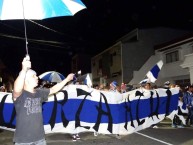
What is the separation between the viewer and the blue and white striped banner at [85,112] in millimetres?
9961

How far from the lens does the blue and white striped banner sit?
32.7 ft

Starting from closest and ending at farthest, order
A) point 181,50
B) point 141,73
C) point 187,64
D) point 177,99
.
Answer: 1. point 177,99
2. point 187,64
3. point 181,50
4. point 141,73

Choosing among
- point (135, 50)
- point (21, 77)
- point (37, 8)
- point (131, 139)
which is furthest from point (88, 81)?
point (135, 50)

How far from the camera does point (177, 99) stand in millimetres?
12906

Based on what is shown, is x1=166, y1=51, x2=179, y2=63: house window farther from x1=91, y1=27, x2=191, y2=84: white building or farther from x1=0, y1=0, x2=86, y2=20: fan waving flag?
x1=0, y1=0, x2=86, y2=20: fan waving flag

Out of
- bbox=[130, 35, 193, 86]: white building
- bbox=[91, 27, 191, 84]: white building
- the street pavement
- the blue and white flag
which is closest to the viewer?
the street pavement

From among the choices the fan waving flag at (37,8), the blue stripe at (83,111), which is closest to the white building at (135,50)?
the blue stripe at (83,111)

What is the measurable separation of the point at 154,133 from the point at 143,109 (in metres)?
1.00

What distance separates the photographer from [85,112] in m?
10.4

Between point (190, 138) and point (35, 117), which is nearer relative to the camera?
point (35, 117)

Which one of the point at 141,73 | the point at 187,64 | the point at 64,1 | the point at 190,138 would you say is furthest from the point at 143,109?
the point at 141,73

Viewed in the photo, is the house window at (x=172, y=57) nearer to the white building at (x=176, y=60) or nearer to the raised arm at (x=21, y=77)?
the white building at (x=176, y=60)

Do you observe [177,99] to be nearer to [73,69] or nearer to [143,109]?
[143,109]

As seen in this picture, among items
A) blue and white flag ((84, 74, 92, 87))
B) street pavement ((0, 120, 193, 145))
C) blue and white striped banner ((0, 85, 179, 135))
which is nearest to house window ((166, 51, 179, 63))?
street pavement ((0, 120, 193, 145))
